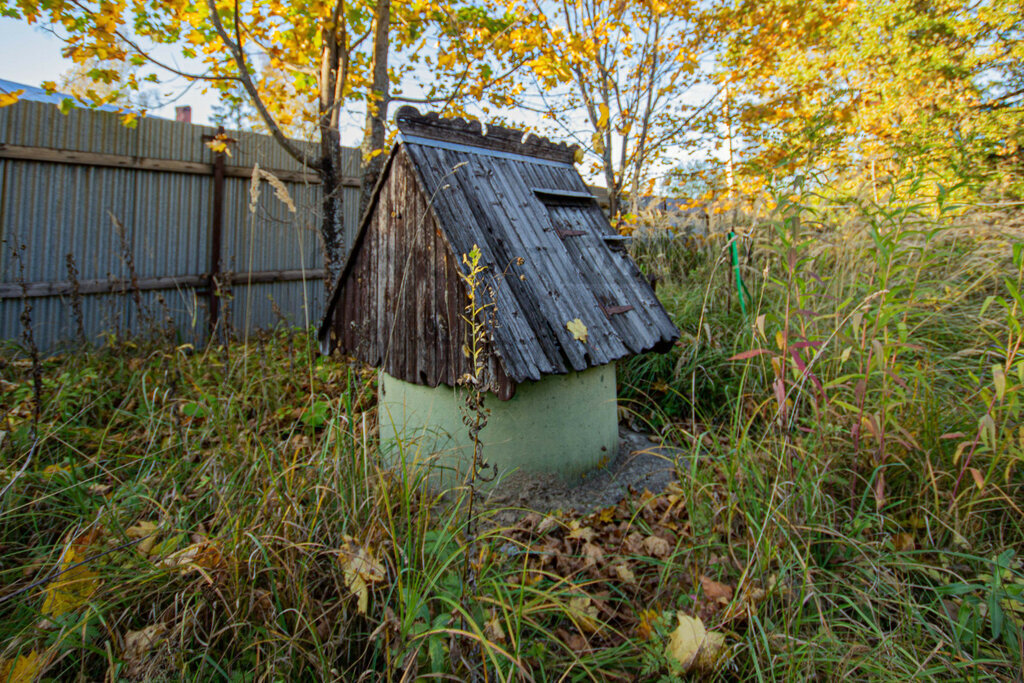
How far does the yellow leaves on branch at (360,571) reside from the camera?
5.77 ft

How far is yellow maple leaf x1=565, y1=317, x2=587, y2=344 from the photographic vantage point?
9.82 ft

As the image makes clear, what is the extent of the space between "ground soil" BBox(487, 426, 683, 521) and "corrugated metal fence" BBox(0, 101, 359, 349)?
121 inches

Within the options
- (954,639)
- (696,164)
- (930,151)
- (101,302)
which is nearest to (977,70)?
(930,151)

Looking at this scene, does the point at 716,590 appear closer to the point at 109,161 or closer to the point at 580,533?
the point at 580,533

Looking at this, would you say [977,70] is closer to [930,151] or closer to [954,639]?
[930,151]


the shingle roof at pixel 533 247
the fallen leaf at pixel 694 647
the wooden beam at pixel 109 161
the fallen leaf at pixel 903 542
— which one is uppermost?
the wooden beam at pixel 109 161

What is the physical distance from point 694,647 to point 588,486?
4.81ft

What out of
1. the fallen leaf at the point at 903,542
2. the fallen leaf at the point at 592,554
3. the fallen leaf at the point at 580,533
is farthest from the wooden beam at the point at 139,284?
the fallen leaf at the point at 903,542

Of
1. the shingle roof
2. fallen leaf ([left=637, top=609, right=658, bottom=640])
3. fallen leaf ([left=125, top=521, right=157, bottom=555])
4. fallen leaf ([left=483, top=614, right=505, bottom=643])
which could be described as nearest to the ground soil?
the shingle roof

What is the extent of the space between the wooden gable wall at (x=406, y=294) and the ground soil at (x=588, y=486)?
67cm

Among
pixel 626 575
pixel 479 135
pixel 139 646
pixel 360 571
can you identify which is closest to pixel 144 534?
pixel 139 646

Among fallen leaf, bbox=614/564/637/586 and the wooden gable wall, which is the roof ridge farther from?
fallen leaf, bbox=614/564/637/586

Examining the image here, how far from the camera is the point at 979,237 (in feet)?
12.1

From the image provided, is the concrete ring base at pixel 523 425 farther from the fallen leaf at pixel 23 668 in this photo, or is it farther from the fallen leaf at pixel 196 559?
the fallen leaf at pixel 23 668
